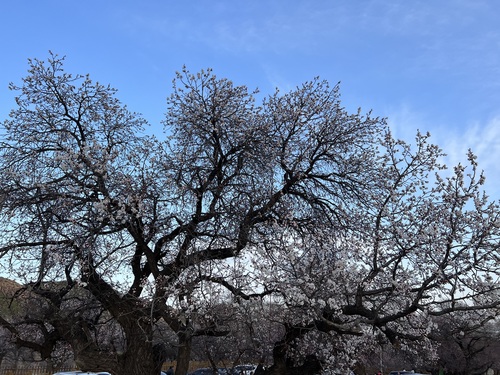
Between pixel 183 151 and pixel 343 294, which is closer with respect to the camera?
pixel 343 294

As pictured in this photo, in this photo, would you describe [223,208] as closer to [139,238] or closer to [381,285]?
[139,238]

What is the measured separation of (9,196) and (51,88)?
8.55 ft

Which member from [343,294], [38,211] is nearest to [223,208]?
[343,294]

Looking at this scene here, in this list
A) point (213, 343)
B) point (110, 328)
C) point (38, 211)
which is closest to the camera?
point (38, 211)

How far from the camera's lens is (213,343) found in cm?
1686

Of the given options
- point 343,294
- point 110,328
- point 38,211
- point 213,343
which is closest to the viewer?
point 343,294

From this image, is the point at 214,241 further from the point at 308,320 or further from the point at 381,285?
the point at 381,285

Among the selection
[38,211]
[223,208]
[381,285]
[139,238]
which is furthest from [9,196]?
[381,285]

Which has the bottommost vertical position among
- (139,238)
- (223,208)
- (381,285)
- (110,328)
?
(110,328)

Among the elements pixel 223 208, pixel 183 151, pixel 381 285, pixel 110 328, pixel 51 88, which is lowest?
pixel 110 328

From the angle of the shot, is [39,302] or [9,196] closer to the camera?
[9,196]

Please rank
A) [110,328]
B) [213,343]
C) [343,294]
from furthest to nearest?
[213,343] < [110,328] < [343,294]

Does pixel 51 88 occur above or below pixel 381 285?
above

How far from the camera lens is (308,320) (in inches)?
430
